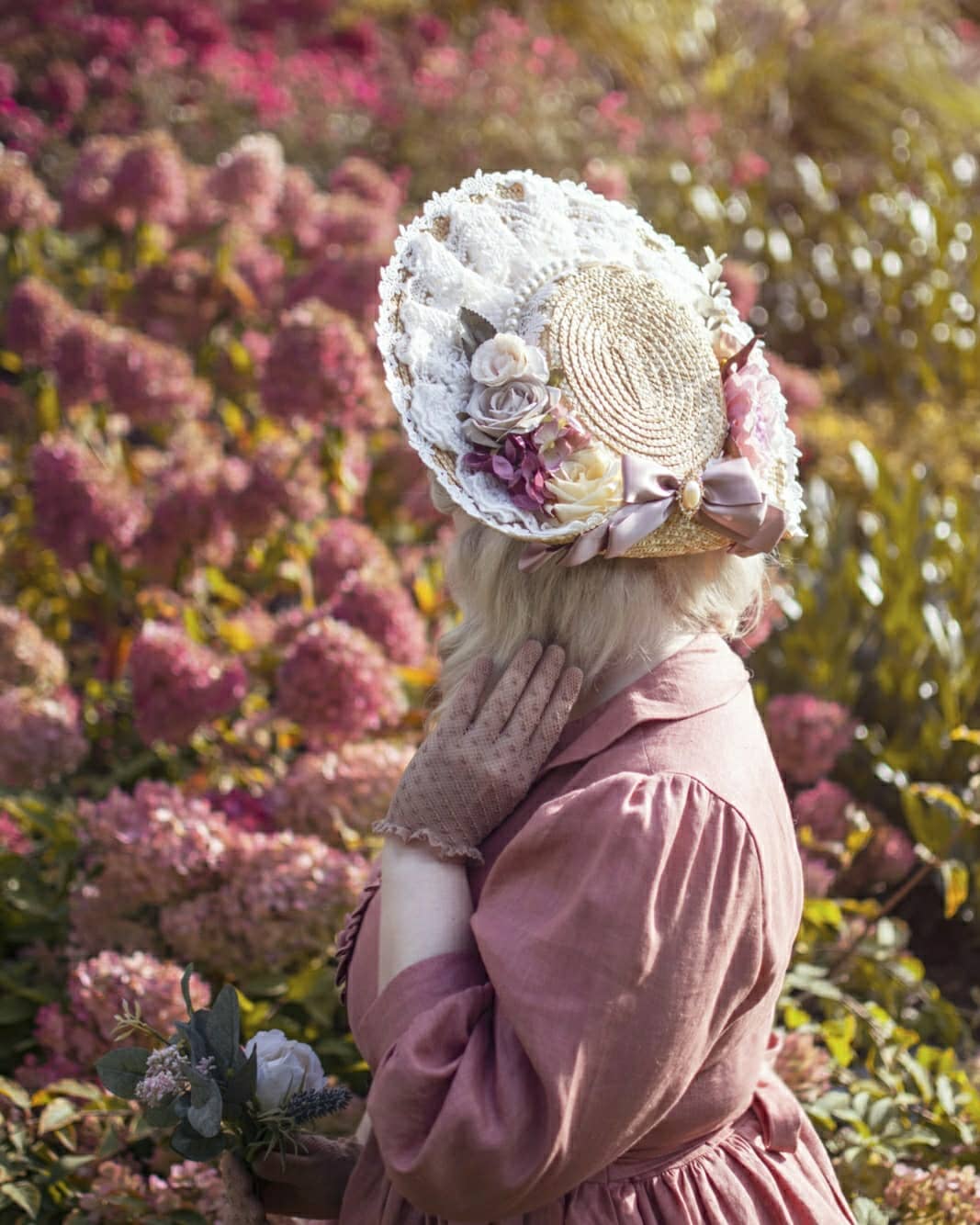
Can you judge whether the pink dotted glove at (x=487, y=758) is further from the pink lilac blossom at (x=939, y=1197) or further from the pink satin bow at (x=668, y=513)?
the pink lilac blossom at (x=939, y=1197)

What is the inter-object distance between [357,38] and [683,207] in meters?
2.35

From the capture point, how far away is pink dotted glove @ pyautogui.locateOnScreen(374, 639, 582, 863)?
1.36 m

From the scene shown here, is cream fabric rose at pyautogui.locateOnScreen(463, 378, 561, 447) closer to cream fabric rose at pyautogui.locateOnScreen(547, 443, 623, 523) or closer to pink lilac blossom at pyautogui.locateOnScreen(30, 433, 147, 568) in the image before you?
cream fabric rose at pyautogui.locateOnScreen(547, 443, 623, 523)

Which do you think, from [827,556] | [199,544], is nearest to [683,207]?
[827,556]

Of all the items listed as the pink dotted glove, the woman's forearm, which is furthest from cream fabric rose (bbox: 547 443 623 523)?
the woman's forearm

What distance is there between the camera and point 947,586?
317 centimetres

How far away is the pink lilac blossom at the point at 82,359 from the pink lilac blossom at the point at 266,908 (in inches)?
52.6

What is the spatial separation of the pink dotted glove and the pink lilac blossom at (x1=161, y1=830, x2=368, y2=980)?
63 cm

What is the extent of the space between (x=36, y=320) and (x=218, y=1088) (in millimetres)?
2176

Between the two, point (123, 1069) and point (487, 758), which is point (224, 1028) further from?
point (487, 758)

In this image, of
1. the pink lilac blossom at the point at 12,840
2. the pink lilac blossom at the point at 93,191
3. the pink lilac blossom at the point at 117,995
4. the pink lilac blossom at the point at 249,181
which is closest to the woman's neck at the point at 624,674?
the pink lilac blossom at the point at 117,995

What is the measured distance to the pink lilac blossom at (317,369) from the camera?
2703 mm

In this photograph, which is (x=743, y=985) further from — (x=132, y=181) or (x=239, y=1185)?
(x=132, y=181)

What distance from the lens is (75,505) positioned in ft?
8.41
